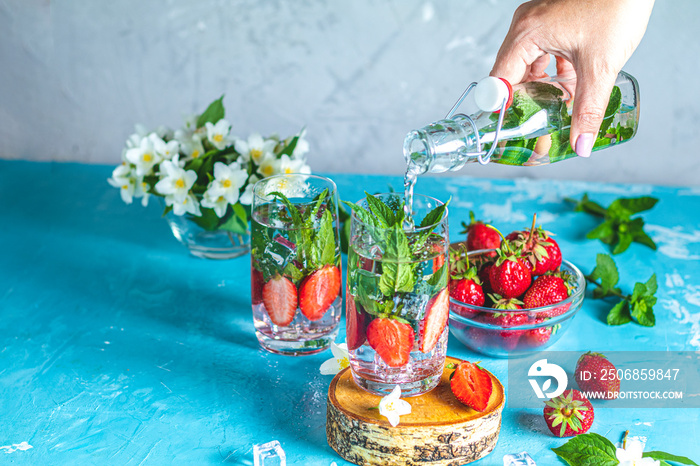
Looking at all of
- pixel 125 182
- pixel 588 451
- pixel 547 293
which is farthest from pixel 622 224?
pixel 125 182

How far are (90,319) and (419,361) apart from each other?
68 centimetres

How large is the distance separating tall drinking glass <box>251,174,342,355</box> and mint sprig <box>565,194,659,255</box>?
0.75 metres

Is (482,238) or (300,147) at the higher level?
(300,147)

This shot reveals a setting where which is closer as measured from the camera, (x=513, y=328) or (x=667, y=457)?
(x=667, y=457)

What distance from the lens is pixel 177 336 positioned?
1217mm

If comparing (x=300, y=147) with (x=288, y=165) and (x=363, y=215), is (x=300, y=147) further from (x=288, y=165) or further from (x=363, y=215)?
(x=363, y=215)

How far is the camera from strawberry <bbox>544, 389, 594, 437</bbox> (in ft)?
3.10

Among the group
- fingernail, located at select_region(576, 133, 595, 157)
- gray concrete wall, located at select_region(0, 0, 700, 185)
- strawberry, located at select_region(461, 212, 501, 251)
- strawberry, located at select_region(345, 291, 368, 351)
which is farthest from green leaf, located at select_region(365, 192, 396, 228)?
gray concrete wall, located at select_region(0, 0, 700, 185)

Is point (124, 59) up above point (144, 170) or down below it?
above

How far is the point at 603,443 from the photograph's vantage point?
895 millimetres

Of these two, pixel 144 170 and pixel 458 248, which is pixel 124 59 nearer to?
pixel 144 170

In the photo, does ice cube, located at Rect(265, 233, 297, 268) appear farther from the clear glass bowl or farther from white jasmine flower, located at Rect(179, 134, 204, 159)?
white jasmine flower, located at Rect(179, 134, 204, 159)

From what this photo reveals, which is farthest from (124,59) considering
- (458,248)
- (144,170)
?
(458,248)

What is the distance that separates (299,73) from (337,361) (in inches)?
49.4
